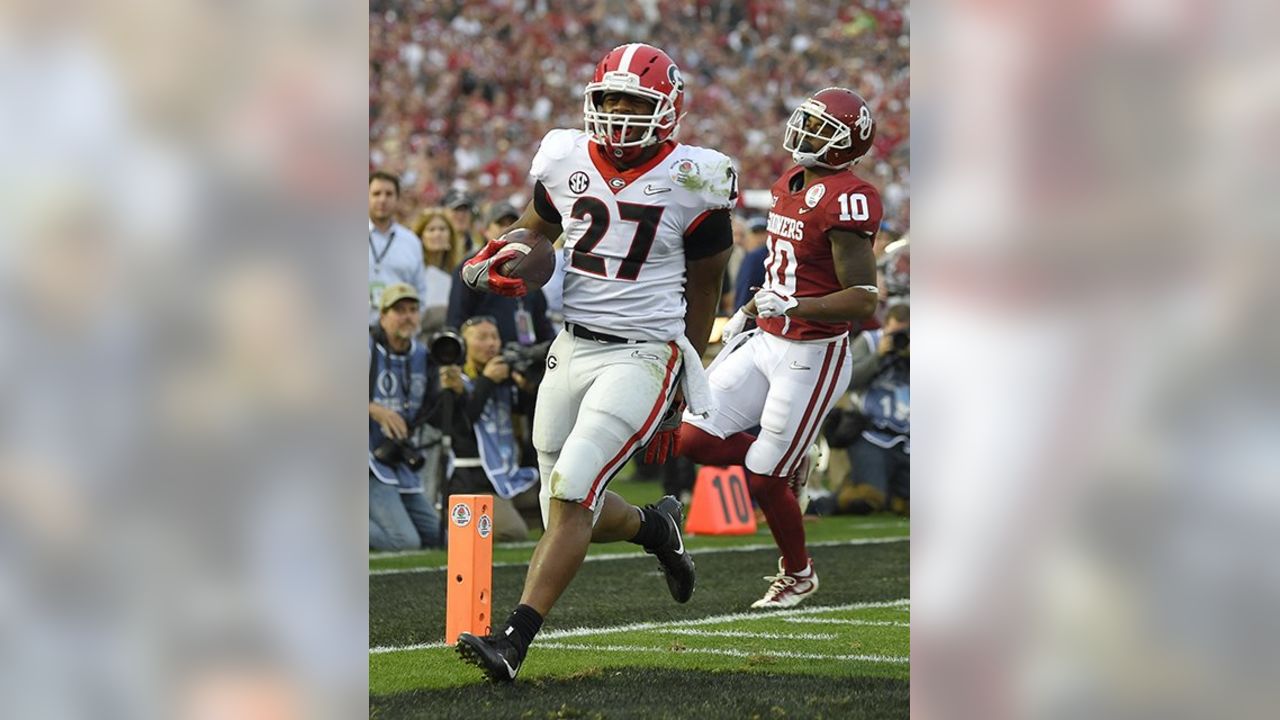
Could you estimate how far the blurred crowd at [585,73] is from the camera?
21031 millimetres

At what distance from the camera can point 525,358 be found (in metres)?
9.65

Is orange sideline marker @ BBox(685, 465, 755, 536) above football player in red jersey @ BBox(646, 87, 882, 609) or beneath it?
beneath

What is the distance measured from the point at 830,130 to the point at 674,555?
1884 millimetres

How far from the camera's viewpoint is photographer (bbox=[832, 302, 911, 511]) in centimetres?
1130

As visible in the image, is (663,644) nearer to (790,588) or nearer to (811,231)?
(790,588)

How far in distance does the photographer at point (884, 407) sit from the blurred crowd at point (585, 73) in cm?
847

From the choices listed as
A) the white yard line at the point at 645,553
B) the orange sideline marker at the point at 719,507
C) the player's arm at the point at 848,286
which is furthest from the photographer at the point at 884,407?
the player's arm at the point at 848,286

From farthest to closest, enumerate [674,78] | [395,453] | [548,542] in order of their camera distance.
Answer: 1. [395,453]
2. [674,78]
3. [548,542]

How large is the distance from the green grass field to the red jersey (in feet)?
3.61

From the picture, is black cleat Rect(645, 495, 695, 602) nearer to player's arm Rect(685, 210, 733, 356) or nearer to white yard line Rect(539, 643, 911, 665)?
white yard line Rect(539, 643, 911, 665)

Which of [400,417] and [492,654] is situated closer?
[492,654]

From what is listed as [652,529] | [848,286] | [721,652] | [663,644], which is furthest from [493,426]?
[721,652]

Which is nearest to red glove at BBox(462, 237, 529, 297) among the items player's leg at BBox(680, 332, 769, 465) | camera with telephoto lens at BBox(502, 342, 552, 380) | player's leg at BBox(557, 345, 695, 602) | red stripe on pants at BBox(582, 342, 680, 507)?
player's leg at BBox(557, 345, 695, 602)
